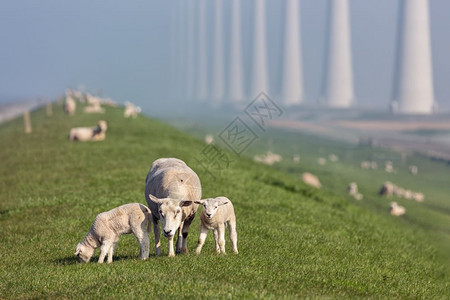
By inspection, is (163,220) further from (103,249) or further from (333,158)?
(333,158)

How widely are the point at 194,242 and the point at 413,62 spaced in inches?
4950

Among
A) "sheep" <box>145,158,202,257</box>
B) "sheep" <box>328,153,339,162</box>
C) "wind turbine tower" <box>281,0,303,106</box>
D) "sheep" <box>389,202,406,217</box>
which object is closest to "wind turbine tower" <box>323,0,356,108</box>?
"wind turbine tower" <box>281,0,303,106</box>

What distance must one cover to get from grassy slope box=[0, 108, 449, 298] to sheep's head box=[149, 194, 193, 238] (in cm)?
90

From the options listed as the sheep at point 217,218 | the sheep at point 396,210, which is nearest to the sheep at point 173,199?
the sheep at point 217,218

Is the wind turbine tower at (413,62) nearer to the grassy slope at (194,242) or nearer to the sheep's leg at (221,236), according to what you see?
the grassy slope at (194,242)

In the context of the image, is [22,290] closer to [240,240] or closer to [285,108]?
[240,240]

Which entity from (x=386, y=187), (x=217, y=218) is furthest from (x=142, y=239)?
(x=386, y=187)

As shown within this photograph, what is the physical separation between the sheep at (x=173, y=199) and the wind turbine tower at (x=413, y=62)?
125724 mm

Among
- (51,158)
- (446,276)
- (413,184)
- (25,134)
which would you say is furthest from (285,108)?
(446,276)

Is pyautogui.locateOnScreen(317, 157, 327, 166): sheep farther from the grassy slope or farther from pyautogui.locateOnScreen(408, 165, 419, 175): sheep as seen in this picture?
the grassy slope

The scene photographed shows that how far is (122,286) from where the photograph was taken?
12.0 meters

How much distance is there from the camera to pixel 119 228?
14.2 meters

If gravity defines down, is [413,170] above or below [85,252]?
below

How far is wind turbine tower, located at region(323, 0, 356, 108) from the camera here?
549 feet
